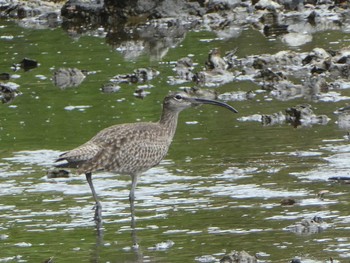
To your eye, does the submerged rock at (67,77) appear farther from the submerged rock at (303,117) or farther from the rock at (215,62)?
the submerged rock at (303,117)

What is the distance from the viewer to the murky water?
11859 millimetres

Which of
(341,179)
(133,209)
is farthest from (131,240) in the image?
(341,179)

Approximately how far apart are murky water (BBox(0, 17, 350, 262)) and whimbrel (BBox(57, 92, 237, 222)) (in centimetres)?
39

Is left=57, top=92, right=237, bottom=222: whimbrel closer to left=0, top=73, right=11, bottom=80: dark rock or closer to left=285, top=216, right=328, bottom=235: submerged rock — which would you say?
left=285, top=216, right=328, bottom=235: submerged rock

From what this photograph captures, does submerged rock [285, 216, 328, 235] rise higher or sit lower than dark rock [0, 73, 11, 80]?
higher

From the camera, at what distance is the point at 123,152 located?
1383 centimetres

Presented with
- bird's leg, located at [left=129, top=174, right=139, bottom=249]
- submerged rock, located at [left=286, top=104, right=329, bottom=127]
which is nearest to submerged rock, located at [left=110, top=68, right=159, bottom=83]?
submerged rock, located at [left=286, top=104, right=329, bottom=127]

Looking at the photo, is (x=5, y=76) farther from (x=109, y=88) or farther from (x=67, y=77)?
(x=109, y=88)

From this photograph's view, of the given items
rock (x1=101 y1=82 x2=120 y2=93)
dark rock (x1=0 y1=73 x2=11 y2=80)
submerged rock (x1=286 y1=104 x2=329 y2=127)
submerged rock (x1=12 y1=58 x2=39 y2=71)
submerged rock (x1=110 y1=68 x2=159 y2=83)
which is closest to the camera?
submerged rock (x1=286 y1=104 x2=329 y2=127)

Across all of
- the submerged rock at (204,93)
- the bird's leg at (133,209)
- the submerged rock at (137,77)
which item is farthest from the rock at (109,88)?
the bird's leg at (133,209)

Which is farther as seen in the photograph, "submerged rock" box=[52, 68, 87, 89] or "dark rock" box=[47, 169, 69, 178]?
"submerged rock" box=[52, 68, 87, 89]

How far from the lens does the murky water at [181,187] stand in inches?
467

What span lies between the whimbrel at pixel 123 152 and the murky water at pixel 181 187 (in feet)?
1.28

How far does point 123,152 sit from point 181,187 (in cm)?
95
